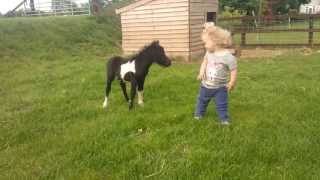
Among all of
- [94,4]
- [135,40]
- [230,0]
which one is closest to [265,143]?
[135,40]

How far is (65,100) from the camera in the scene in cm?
743

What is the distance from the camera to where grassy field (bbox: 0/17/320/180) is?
414 centimetres

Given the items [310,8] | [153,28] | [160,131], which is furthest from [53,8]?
[310,8]

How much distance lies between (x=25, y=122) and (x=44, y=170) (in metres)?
2.09

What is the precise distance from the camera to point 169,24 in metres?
13.9

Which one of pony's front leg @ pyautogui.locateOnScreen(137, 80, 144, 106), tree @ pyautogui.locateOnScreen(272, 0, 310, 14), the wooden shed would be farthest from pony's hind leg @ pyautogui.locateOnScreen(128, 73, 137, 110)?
tree @ pyautogui.locateOnScreen(272, 0, 310, 14)

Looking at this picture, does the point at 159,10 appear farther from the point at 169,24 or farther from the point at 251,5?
the point at 251,5

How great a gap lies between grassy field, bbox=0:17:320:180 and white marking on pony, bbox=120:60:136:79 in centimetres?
60

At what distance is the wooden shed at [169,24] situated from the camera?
44.7 ft

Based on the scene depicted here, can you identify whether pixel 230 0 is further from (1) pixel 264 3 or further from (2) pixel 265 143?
(2) pixel 265 143

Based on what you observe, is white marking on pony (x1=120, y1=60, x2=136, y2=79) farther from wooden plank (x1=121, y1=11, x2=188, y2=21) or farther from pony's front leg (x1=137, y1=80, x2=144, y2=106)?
wooden plank (x1=121, y1=11, x2=188, y2=21)

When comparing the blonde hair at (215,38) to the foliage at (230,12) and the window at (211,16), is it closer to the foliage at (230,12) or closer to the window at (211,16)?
the window at (211,16)

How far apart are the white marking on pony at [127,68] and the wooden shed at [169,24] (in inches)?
293

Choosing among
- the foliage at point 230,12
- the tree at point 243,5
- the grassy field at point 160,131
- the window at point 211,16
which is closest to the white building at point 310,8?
the foliage at point 230,12
